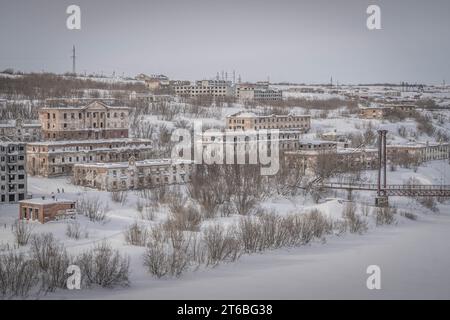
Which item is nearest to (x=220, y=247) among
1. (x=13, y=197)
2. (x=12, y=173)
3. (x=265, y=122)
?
(x=13, y=197)

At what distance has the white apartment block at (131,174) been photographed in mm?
17625

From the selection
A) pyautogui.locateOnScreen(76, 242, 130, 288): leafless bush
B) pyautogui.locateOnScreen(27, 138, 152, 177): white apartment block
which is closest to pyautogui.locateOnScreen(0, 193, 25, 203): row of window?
pyautogui.locateOnScreen(27, 138, 152, 177): white apartment block

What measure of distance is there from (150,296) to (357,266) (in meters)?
3.66

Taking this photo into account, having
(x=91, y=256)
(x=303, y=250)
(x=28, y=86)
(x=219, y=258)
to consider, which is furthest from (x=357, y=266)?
(x=28, y=86)

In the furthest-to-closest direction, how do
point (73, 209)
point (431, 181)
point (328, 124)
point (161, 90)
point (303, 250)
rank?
1. point (161, 90)
2. point (328, 124)
3. point (431, 181)
4. point (73, 209)
5. point (303, 250)

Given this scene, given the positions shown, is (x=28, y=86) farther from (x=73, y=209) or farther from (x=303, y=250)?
(x=303, y=250)

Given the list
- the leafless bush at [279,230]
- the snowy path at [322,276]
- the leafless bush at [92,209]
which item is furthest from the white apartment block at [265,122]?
the snowy path at [322,276]

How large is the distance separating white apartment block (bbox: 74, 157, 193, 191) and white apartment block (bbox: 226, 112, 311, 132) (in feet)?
30.2

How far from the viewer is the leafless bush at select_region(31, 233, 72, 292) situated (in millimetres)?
9758

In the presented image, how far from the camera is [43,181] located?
719 inches

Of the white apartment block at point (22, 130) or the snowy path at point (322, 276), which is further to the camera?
the white apartment block at point (22, 130)

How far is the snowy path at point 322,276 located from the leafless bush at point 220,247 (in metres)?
0.16

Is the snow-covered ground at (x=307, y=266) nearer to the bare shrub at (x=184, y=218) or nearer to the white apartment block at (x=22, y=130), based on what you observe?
the bare shrub at (x=184, y=218)

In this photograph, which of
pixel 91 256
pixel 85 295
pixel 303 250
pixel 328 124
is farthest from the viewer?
pixel 328 124
